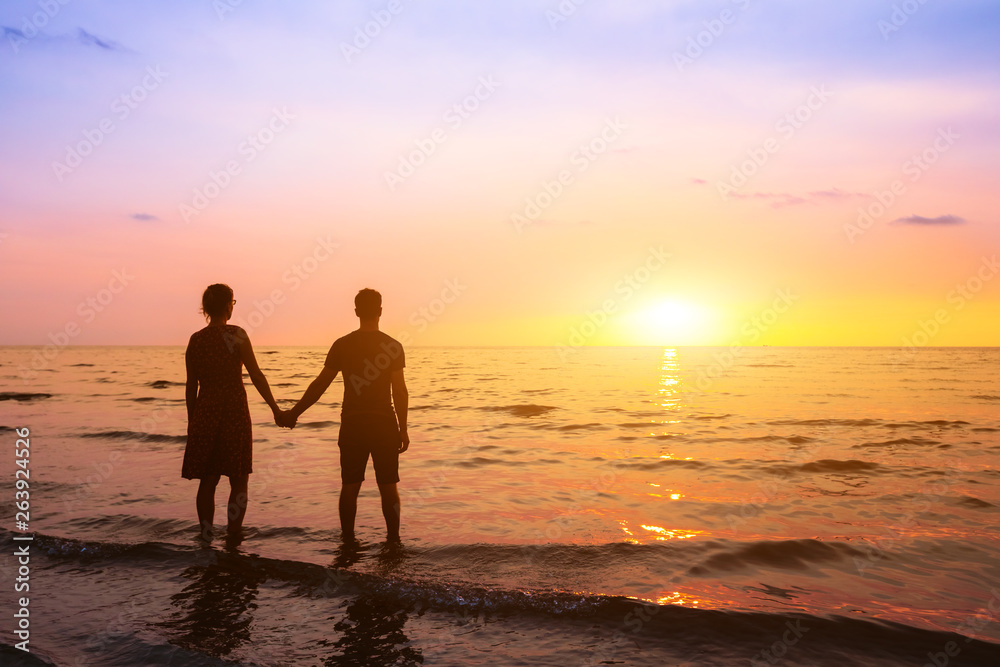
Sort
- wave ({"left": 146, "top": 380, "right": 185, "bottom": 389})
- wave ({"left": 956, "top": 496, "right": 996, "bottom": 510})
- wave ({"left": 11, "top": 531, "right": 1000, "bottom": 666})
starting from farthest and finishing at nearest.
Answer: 1. wave ({"left": 146, "top": 380, "right": 185, "bottom": 389})
2. wave ({"left": 956, "top": 496, "right": 996, "bottom": 510})
3. wave ({"left": 11, "top": 531, "right": 1000, "bottom": 666})

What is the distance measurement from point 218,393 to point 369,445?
1593mm

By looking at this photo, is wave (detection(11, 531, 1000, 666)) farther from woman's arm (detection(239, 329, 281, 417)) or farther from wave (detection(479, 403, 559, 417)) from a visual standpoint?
wave (detection(479, 403, 559, 417))

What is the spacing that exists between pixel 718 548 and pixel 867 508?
309cm

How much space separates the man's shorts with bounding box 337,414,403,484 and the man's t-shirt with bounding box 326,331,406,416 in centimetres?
10

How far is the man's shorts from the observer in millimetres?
6273

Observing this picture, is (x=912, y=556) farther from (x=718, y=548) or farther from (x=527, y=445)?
(x=527, y=445)

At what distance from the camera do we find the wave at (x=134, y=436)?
571 inches

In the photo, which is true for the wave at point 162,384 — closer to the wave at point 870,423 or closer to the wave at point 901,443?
the wave at point 870,423

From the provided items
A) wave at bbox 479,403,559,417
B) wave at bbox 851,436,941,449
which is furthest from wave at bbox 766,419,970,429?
wave at bbox 479,403,559,417

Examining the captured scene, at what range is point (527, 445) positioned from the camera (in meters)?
13.3

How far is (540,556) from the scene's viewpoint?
20.7ft

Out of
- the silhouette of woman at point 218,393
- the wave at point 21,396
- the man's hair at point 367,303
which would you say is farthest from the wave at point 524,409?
the wave at point 21,396

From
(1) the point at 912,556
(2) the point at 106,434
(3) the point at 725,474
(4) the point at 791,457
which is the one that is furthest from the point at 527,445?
(2) the point at 106,434

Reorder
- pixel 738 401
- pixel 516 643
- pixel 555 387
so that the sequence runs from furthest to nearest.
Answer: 1. pixel 555 387
2. pixel 738 401
3. pixel 516 643
